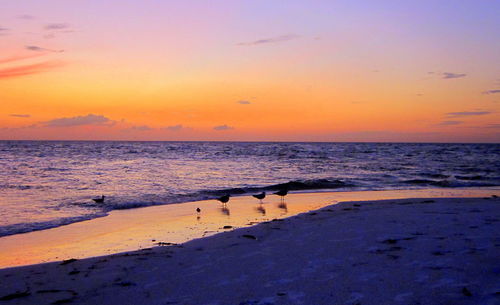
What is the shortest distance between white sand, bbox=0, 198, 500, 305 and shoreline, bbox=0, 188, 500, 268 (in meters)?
0.89

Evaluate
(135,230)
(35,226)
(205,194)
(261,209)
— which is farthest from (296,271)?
(205,194)

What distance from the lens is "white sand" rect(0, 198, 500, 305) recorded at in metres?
4.90

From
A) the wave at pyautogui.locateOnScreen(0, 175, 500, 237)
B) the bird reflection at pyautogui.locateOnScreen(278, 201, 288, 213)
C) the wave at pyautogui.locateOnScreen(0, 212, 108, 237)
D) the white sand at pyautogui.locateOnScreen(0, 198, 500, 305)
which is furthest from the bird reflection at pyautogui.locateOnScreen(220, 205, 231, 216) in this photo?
the wave at pyautogui.locateOnScreen(0, 212, 108, 237)

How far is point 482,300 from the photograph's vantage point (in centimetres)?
447

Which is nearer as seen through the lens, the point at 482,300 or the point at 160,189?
the point at 482,300


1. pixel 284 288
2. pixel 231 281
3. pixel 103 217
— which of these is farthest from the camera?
Answer: pixel 103 217

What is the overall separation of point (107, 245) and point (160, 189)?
10.9 m

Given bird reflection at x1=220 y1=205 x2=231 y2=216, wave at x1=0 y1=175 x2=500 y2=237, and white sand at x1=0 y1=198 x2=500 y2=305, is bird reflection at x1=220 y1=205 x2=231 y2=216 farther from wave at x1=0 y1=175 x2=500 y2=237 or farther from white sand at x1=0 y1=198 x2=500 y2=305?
white sand at x1=0 y1=198 x2=500 y2=305

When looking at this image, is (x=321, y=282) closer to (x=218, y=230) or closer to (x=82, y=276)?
(x=82, y=276)

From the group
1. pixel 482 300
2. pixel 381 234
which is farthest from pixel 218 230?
pixel 482 300

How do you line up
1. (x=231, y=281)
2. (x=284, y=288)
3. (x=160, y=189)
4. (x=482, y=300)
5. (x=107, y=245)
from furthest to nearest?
(x=160, y=189), (x=107, y=245), (x=231, y=281), (x=284, y=288), (x=482, y=300)

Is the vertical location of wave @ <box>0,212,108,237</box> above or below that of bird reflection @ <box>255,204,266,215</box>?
above

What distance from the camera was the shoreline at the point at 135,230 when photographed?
26.6ft

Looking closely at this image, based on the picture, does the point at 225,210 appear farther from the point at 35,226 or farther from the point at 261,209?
the point at 35,226
